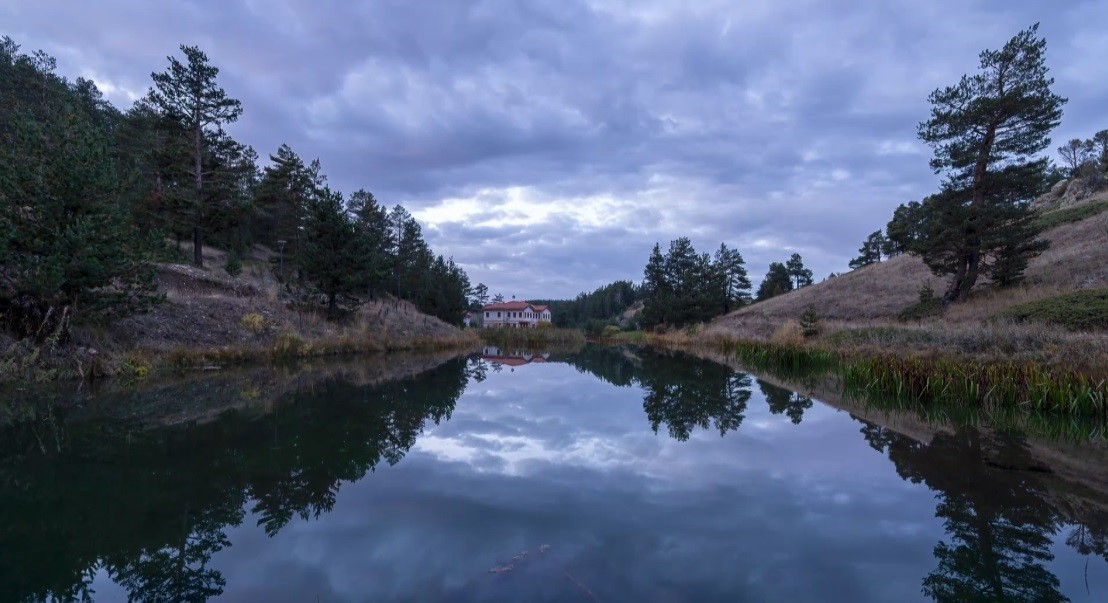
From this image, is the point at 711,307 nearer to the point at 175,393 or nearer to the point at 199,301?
the point at 199,301

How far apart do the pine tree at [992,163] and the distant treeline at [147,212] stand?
28.8 m

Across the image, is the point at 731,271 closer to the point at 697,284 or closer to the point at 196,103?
the point at 697,284

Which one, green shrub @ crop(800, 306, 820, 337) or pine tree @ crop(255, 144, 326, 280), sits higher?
pine tree @ crop(255, 144, 326, 280)

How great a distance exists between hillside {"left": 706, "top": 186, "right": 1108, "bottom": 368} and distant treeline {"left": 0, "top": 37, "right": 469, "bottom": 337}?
24.1m

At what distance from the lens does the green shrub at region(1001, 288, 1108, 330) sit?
15.5 metres

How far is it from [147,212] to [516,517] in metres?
31.8

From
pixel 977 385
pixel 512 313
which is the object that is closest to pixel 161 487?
pixel 977 385

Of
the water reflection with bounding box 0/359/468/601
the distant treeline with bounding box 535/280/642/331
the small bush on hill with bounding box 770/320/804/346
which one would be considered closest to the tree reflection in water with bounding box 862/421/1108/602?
the water reflection with bounding box 0/359/468/601

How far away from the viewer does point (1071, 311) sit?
16.5 meters

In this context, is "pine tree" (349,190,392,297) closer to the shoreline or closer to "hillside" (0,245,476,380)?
"hillside" (0,245,476,380)

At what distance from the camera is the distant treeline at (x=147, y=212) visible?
14539mm

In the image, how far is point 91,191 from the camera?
14945 millimetres

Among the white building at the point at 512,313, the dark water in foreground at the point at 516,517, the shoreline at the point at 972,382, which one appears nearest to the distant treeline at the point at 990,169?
the shoreline at the point at 972,382

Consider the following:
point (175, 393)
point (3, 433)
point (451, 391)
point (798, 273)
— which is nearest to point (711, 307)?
point (798, 273)
